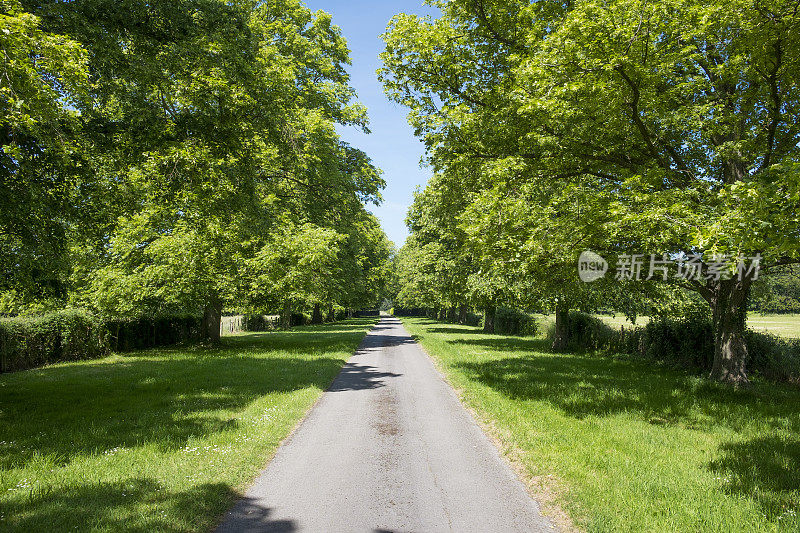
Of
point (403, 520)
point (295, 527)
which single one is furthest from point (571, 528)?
point (295, 527)

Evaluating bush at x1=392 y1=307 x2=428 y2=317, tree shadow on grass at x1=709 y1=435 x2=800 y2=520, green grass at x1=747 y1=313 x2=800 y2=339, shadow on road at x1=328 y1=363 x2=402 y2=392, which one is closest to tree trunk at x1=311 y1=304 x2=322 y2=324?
bush at x1=392 y1=307 x2=428 y2=317

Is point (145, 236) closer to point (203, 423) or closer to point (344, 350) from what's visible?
point (344, 350)

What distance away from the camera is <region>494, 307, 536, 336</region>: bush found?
30.2m

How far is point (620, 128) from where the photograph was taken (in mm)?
10477

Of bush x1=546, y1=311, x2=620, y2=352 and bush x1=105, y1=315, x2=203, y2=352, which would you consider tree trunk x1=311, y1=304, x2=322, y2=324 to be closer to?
bush x1=105, y1=315, x2=203, y2=352

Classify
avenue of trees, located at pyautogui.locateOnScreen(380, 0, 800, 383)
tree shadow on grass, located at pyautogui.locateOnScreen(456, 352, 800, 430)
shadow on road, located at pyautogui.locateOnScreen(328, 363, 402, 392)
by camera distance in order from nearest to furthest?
avenue of trees, located at pyautogui.locateOnScreen(380, 0, 800, 383), tree shadow on grass, located at pyautogui.locateOnScreen(456, 352, 800, 430), shadow on road, located at pyautogui.locateOnScreen(328, 363, 402, 392)

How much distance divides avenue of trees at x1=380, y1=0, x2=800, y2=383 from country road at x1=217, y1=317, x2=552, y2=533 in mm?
4320

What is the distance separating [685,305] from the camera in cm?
1689

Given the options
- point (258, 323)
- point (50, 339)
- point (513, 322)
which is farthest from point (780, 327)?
point (50, 339)

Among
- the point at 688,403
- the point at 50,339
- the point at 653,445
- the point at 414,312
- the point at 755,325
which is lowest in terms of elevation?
the point at 414,312

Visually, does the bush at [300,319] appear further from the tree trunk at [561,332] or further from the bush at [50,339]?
the tree trunk at [561,332]

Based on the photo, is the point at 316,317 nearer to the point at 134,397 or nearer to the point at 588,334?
the point at 588,334

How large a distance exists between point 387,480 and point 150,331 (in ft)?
68.9

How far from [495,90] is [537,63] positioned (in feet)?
10.1
